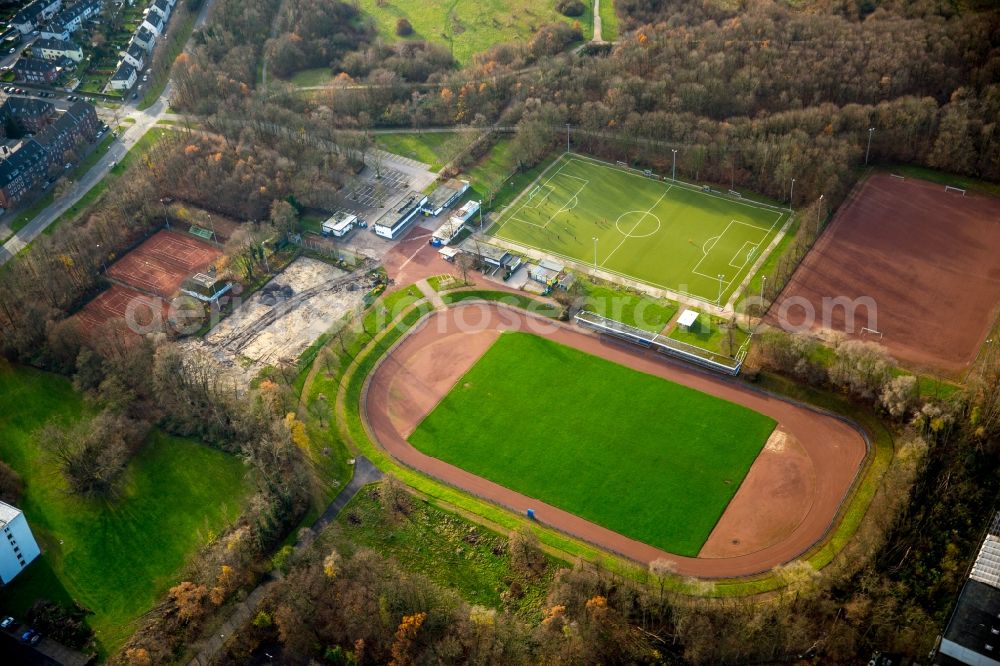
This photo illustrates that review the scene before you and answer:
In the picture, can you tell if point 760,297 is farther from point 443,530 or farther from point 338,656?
point 338,656

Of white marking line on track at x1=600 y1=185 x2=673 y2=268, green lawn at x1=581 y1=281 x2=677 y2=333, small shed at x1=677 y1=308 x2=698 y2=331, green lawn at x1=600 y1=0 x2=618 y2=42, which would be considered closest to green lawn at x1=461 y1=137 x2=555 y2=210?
white marking line on track at x1=600 y1=185 x2=673 y2=268

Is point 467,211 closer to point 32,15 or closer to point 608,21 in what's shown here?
point 608,21

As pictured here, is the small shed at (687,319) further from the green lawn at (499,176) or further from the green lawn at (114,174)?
the green lawn at (114,174)

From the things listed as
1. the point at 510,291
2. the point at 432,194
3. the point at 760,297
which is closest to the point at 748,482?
the point at 760,297

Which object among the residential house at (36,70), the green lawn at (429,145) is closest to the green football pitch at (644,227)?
the green lawn at (429,145)

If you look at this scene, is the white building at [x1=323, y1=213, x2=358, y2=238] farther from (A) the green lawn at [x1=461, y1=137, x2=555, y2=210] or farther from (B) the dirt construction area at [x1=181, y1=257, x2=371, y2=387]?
(A) the green lawn at [x1=461, y1=137, x2=555, y2=210]

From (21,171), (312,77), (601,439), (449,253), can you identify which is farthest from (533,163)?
(21,171)
